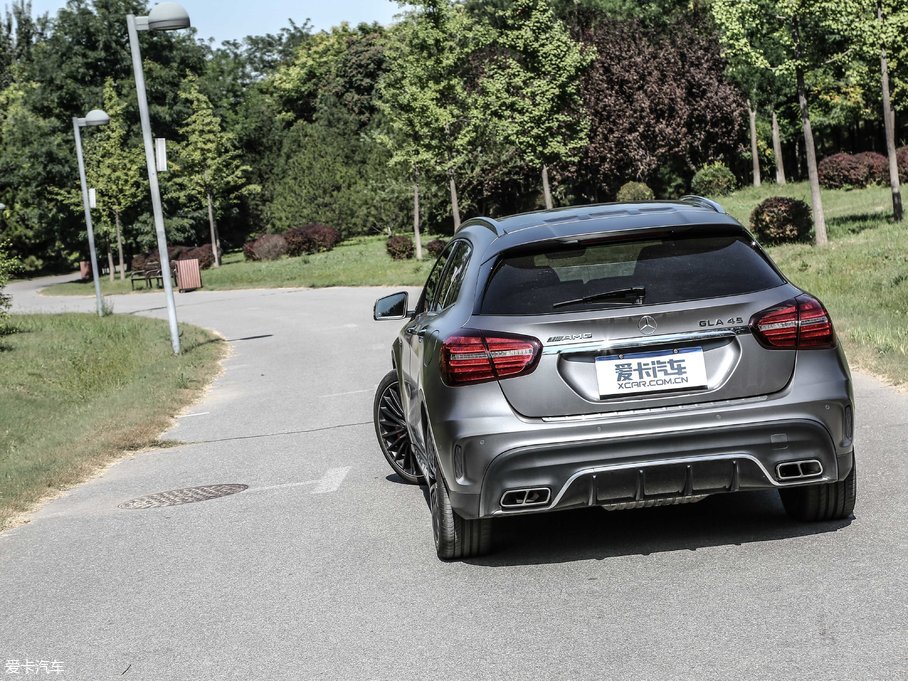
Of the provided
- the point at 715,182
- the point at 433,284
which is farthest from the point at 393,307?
the point at 715,182

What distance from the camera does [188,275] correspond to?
4559 cm

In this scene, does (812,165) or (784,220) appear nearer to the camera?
(812,165)

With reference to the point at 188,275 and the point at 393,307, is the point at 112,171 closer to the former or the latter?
the point at 188,275

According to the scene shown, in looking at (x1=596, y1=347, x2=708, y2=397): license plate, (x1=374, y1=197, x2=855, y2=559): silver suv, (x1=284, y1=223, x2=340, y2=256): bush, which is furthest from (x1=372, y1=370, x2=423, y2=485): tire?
(x1=284, y1=223, x2=340, y2=256): bush

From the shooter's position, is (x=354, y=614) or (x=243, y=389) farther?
(x=243, y=389)

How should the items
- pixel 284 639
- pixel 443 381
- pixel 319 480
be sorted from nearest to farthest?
pixel 284 639, pixel 443 381, pixel 319 480

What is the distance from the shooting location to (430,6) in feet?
136

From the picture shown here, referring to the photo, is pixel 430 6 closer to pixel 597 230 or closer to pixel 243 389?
pixel 243 389

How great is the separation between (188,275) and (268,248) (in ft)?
45.6

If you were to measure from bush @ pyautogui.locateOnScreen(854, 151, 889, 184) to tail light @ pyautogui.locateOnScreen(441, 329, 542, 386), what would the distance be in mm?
45030

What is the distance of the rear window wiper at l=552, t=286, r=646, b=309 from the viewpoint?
5.10 metres

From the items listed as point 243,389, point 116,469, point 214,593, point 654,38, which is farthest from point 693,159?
point 214,593

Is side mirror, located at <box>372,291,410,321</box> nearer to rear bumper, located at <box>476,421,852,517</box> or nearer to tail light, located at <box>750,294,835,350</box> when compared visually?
rear bumper, located at <box>476,421,852,517</box>

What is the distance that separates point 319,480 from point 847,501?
3834 millimetres
